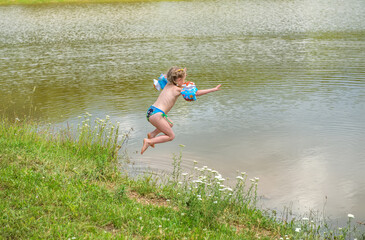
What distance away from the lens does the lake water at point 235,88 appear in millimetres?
9227

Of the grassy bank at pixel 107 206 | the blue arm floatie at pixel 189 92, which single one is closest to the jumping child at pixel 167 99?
the blue arm floatie at pixel 189 92

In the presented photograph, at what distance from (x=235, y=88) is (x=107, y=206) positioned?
10042 millimetres

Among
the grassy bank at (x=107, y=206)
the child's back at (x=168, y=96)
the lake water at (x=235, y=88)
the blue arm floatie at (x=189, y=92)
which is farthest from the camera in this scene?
the lake water at (x=235, y=88)

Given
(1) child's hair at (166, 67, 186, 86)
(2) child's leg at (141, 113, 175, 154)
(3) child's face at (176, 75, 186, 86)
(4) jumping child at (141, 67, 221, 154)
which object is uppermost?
(1) child's hair at (166, 67, 186, 86)

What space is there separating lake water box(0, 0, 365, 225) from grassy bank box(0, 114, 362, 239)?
125 centimetres

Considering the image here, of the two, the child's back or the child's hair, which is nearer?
the child's hair

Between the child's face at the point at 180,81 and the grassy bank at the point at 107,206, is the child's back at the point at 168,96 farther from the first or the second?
the grassy bank at the point at 107,206

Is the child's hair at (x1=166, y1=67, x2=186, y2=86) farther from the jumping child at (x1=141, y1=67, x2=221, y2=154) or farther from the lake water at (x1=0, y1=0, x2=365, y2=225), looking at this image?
the lake water at (x1=0, y1=0, x2=365, y2=225)

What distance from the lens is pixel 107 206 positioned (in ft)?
20.5

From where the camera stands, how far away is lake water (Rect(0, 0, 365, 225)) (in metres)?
9.23

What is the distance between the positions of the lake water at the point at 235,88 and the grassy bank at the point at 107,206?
1254mm

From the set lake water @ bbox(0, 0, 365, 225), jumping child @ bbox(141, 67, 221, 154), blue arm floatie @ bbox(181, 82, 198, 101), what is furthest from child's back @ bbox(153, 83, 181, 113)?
lake water @ bbox(0, 0, 365, 225)

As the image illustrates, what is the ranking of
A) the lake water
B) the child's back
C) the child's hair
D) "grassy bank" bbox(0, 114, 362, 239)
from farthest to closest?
the lake water < the child's back < the child's hair < "grassy bank" bbox(0, 114, 362, 239)

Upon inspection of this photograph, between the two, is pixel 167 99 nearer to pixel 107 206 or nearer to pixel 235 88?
pixel 107 206
